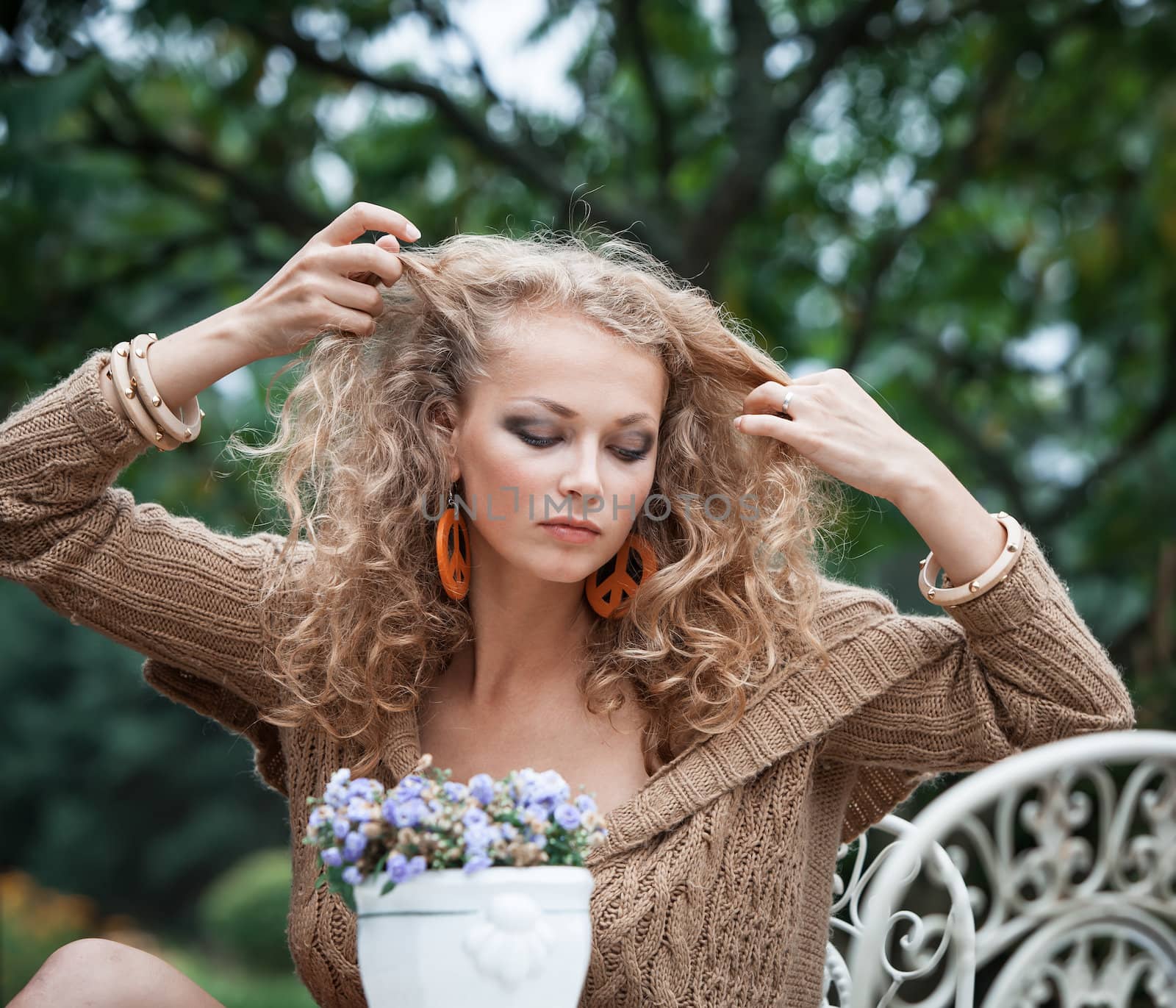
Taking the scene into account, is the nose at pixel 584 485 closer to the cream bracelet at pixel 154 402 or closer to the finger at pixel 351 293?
the finger at pixel 351 293

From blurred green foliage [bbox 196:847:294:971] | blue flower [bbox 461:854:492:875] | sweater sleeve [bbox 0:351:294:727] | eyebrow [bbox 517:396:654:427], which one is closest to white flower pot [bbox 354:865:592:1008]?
blue flower [bbox 461:854:492:875]

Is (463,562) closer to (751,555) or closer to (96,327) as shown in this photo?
(751,555)

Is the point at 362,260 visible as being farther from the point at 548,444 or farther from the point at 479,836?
the point at 479,836

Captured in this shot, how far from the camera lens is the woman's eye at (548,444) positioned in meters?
2.10

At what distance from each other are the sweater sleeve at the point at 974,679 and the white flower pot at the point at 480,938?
0.83m

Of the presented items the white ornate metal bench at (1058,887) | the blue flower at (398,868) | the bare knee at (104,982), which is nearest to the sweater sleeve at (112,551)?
the bare knee at (104,982)

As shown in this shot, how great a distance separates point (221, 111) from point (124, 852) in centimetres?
847

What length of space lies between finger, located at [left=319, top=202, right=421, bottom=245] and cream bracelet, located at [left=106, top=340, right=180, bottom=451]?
1.21ft

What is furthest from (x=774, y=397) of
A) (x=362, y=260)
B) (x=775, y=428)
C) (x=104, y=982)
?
(x=104, y=982)

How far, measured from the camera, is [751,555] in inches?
91.1

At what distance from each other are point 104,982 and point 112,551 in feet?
2.22

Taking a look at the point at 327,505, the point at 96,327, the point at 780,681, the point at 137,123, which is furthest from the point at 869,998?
the point at 137,123

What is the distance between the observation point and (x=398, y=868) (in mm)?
1443

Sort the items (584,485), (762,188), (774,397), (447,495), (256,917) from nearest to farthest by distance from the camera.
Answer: (584,485)
(774,397)
(447,495)
(762,188)
(256,917)
